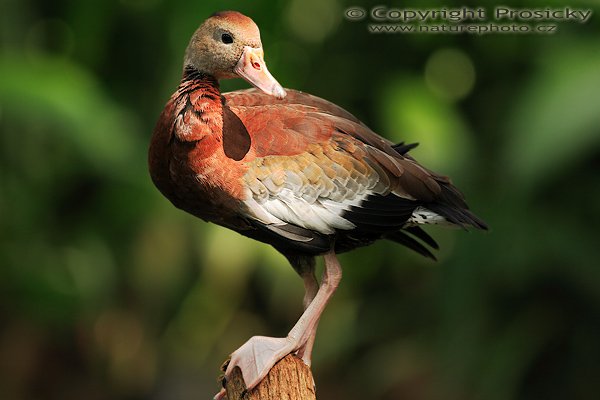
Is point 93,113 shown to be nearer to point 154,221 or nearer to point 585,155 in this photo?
point 154,221

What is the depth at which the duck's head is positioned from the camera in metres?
3.69

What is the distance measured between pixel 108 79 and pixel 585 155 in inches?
139

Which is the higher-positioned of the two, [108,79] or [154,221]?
[108,79]

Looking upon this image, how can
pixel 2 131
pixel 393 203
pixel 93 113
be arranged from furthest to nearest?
1. pixel 2 131
2. pixel 93 113
3. pixel 393 203

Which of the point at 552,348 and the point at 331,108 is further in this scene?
the point at 552,348

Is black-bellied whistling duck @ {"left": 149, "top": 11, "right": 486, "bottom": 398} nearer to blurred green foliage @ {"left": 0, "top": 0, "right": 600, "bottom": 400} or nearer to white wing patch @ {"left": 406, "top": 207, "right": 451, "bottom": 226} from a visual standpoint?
white wing patch @ {"left": 406, "top": 207, "right": 451, "bottom": 226}

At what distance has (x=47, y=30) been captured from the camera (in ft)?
25.3

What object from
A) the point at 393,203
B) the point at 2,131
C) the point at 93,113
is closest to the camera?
the point at 393,203

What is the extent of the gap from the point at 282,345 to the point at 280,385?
0.65 ft

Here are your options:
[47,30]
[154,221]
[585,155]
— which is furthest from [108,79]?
[585,155]

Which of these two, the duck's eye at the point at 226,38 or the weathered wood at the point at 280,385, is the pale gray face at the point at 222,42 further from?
the weathered wood at the point at 280,385

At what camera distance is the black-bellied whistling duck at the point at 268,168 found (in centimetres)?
371

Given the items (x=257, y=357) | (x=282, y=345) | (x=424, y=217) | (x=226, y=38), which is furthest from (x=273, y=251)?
(x=226, y=38)

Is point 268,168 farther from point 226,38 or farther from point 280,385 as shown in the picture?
point 280,385
